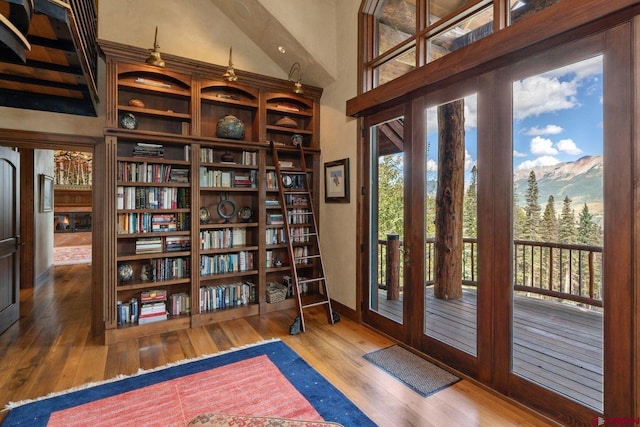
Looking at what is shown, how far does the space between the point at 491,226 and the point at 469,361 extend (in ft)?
3.67

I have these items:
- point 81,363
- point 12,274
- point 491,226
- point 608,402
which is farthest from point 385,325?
point 12,274

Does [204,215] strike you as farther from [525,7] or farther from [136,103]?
[525,7]

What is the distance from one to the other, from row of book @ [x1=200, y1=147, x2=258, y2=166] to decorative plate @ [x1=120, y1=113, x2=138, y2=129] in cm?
74

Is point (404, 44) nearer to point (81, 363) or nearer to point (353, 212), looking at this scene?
point (353, 212)

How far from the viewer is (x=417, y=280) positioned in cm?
296

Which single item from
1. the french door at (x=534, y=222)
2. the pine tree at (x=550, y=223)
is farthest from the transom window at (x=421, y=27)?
the pine tree at (x=550, y=223)

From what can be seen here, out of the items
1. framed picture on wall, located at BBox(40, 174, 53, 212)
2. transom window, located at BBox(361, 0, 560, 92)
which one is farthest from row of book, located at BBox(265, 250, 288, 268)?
framed picture on wall, located at BBox(40, 174, 53, 212)

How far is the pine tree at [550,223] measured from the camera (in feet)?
7.13

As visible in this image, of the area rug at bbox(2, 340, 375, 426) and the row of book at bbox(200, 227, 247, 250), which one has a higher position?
the row of book at bbox(200, 227, 247, 250)

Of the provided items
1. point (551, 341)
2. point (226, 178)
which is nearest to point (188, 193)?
point (226, 178)

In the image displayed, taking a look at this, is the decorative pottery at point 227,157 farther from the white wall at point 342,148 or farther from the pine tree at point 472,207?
the pine tree at point 472,207

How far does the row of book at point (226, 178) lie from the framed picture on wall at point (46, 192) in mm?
4516

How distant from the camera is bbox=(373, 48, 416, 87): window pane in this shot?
318 centimetres

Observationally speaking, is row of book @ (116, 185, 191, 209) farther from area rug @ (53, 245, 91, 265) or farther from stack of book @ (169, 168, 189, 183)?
area rug @ (53, 245, 91, 265)
